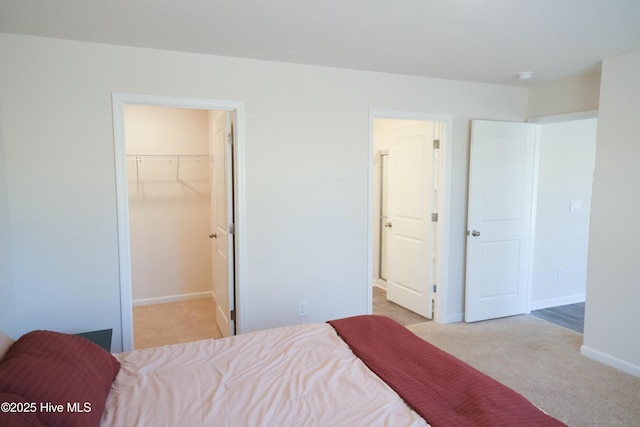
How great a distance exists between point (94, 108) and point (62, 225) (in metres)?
0.83

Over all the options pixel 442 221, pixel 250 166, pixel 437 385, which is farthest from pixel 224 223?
pixel 437 385

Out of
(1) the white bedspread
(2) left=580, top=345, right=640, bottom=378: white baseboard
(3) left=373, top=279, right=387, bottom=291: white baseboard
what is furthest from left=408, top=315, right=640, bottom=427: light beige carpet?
(1) the white bedspread

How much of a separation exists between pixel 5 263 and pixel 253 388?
6.22 ft

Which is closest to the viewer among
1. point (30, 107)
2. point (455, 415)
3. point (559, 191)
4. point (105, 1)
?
point (455, 415)

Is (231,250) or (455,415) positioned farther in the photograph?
(231,250)

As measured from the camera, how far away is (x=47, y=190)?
2.60 meters

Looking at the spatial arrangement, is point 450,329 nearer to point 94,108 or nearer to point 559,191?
point 559,191

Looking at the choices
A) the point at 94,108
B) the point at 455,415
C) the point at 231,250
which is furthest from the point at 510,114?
the point at 94,108

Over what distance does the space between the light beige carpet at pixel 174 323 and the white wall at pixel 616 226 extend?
10.8 feet

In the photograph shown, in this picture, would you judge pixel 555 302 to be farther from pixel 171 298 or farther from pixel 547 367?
pixel 171 298

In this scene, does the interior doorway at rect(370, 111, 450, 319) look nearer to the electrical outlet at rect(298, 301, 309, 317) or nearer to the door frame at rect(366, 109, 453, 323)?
the door frame at rect(366, 109, 453, 323)

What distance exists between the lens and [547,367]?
9.91 ft

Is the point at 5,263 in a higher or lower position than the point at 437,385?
higher

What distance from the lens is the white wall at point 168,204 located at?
4359 mm
